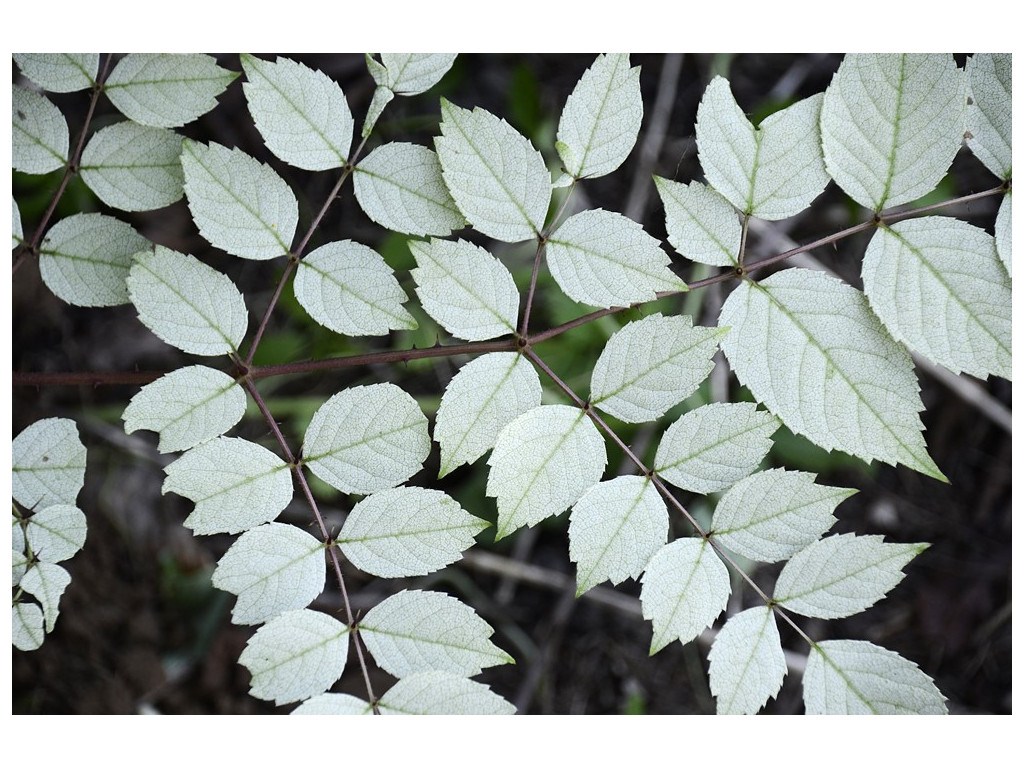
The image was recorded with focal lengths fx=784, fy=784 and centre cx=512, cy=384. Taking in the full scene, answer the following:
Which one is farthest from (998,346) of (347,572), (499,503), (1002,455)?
(347,572)

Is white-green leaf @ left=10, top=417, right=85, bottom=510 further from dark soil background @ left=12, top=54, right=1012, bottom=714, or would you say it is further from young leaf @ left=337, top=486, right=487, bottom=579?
dark soil background @ left=12, top=54, right=1012, bottom=714

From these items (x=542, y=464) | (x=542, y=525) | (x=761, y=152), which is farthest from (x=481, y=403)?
(x=542, y=525)

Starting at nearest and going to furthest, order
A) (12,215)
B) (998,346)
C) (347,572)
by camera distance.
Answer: (998,346)
(12,215)
(347,572)

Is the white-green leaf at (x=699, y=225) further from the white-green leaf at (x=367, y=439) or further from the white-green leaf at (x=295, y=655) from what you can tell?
the white-green leaf at (x=295, y=655)

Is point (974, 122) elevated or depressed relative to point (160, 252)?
elevated

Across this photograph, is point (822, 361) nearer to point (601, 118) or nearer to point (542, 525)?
point (601, 118)

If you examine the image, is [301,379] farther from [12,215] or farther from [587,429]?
[587,429]

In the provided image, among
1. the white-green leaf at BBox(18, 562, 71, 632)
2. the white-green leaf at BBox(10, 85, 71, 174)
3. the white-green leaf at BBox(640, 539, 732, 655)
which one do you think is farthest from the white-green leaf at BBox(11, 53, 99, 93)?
the white-green leaf at BBox(640, 539, 732, 655)
